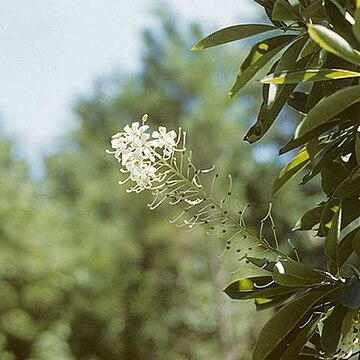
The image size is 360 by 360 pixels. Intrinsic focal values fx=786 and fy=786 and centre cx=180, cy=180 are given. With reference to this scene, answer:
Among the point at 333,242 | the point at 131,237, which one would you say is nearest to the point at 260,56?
the point at 333,242

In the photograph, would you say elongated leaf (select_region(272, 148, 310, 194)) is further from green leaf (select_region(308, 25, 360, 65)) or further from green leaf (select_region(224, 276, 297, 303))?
green leaf (select_region(308, 25, 360, 65))

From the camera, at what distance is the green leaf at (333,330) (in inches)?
18.5

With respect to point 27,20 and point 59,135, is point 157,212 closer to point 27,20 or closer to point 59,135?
point 59,135

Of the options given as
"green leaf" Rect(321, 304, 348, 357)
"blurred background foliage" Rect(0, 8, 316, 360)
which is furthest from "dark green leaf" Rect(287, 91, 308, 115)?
"blurred background foliage" Rect(0, 8, 316, 360)

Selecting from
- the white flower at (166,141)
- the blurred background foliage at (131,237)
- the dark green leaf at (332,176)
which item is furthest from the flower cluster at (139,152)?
the blurred background foliage at (131,237)

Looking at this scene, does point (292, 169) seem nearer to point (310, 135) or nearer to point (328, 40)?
point (310, 135)

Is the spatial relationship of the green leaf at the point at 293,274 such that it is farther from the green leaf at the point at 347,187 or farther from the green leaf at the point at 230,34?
the green leaf at the point at 230,34

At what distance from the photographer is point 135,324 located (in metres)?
4.12

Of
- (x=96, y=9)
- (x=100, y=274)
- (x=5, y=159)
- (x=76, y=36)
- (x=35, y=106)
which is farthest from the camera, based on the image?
(x=100, y=274)

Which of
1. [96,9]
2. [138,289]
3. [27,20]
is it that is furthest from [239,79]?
[138,289]

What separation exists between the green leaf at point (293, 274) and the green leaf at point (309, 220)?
0.11 m

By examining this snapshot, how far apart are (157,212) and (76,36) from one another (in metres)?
1.11

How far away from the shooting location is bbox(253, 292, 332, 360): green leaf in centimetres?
48

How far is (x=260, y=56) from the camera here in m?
0.52
